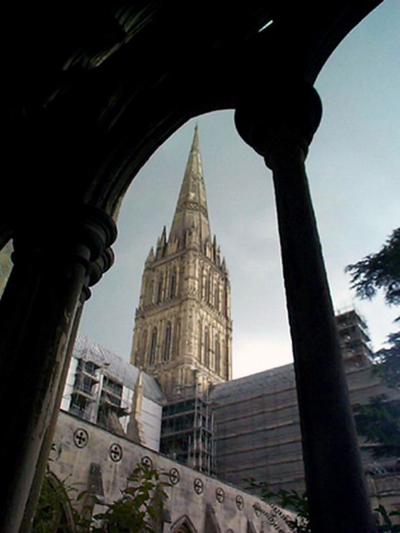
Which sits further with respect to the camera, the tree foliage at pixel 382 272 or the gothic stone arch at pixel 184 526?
the gothic stone arch at pixel 184 526

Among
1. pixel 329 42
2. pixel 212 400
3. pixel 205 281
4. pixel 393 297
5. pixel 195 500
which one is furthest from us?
pixel 205 281

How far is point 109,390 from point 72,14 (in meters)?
30.2

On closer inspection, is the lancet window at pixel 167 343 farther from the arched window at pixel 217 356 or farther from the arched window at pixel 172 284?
the arched window at pixel 217 356

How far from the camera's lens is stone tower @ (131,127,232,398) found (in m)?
40.9

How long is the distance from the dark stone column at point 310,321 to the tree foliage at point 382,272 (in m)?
5.99

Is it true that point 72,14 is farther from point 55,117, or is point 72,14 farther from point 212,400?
point 212,400

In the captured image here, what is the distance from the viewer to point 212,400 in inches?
1414

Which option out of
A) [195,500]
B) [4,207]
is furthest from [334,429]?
[195,500]

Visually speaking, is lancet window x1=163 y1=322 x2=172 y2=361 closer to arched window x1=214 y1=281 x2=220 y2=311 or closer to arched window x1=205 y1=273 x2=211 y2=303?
arched window x1=205 y1=273 x2=211 y2=303

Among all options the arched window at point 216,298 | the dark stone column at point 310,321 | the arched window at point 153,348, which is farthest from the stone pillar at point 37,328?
the arched window at point 216,298

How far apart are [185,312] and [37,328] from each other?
40.8 meters

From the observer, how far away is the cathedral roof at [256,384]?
32156 millimetres

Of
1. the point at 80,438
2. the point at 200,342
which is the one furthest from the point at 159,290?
the point at 80,438

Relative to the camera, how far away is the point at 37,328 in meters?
3.22
